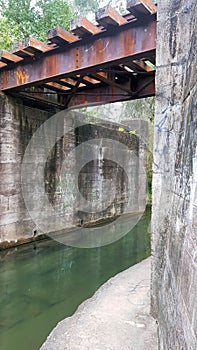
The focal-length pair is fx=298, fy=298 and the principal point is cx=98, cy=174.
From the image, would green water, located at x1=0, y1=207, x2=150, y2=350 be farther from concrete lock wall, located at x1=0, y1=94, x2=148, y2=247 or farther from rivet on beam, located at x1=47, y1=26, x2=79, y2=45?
rivet on beam, located at x1=47, y1=26, x2=79, y2=45

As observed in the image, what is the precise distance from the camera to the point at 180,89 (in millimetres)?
2338

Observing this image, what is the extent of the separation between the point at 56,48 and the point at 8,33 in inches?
89.8

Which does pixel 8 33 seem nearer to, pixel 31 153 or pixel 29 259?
pixel 31 153

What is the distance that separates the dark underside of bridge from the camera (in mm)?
3789

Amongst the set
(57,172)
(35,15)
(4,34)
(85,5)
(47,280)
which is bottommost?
(47,280)

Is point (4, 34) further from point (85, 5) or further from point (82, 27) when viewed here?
point (85, 5)

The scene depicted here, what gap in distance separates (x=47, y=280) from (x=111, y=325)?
2.19 meters

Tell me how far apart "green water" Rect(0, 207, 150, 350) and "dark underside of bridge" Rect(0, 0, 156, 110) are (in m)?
3.11

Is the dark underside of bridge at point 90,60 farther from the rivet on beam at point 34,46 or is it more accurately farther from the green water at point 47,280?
the green water at point 47,280

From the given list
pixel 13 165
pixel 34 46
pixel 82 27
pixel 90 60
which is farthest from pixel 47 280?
pixel 82 27

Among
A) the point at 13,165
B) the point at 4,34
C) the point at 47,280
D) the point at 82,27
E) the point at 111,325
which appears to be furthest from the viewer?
the point at 4,34

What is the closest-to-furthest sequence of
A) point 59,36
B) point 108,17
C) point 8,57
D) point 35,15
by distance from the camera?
point 108,17, point 59,36, point 8,57, point 35,15

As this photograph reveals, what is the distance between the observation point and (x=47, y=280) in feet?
15.0

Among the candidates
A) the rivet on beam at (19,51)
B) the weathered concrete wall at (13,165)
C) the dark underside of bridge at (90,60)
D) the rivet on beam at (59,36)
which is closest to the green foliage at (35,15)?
the dark underside of bridge at (90,60)
